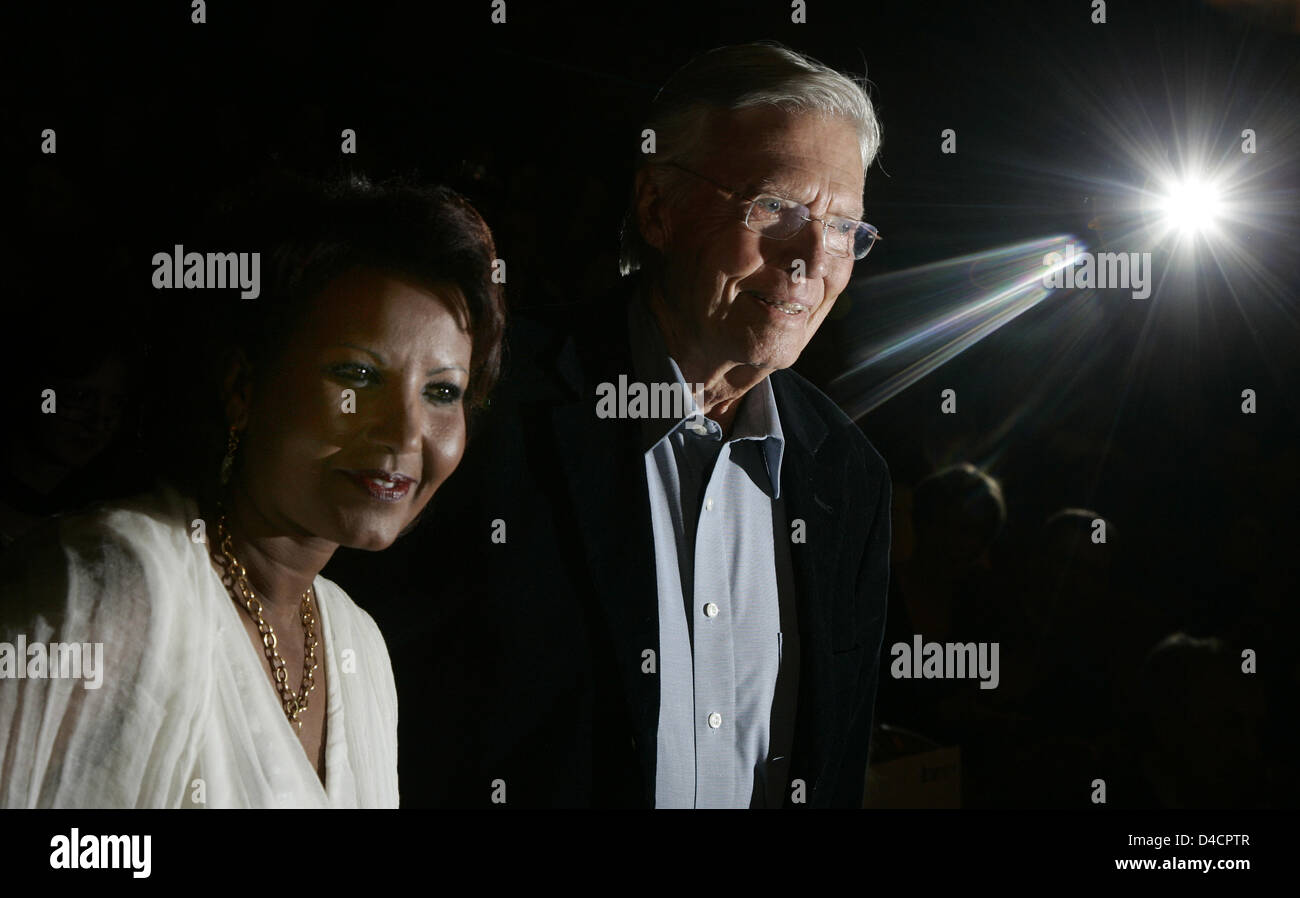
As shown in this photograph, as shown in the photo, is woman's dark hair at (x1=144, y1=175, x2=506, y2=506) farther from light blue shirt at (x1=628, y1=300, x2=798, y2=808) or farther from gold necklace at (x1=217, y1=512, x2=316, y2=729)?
light blue shirt at (x1=628, y1=300, x2=798, y2=808)

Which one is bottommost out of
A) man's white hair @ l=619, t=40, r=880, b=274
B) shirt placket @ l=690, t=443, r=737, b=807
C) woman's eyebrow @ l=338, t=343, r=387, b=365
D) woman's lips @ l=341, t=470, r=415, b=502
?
shirt placket @ l=690, t=443, r=737, b=807

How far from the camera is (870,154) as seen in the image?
186 centimetres

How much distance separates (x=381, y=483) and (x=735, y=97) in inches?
34.0

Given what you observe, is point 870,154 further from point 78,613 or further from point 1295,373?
point 78,613

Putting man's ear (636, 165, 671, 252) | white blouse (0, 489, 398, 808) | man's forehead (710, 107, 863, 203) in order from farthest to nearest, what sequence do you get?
man's ear (636, 165, 671, 252)
man's forehead (710, 107, 863, 203)
white blouse (0, 489, 398, 808)

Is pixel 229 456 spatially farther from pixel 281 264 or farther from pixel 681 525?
pixel 681 525

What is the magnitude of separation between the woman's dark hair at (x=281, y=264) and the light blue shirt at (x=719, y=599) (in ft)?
1.56

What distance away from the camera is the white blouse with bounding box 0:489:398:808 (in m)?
1.19

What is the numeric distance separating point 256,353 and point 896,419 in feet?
3.99

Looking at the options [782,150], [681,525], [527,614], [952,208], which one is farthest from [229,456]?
[952,208]

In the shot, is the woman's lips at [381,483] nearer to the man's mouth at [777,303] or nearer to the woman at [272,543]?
the woman at [272,543]

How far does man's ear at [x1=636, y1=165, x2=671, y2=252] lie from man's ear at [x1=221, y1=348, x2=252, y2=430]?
75 cm

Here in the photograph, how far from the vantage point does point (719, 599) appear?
1.75 metres

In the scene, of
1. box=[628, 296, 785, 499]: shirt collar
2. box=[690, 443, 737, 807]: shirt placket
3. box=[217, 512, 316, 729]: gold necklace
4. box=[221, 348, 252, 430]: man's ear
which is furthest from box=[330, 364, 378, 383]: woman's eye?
box=[690, 443, 737, 807]: shirt placket
